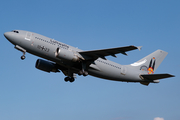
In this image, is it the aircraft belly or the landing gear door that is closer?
the aircraft belly

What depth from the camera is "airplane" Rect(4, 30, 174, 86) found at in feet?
89.9

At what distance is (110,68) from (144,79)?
5.60 meters

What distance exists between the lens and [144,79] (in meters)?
33.0

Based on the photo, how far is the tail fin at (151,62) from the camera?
35.1m

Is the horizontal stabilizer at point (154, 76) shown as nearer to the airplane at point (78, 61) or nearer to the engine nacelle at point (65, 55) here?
the airplane at point (78, 61)

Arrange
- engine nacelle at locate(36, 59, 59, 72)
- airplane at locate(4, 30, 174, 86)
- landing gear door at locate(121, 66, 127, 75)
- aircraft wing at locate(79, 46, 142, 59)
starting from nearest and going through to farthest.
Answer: aircraft wing at locate(79, 46, 142, 59) → airplane at locate(4, 30, 174, 86) → landing gear door at locate(121, 66, 127, 75) → engine nacelle at locate(36, 59, 59, 72)

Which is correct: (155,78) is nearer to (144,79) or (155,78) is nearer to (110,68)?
(144,79)

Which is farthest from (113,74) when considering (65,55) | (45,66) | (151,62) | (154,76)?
(45,66)

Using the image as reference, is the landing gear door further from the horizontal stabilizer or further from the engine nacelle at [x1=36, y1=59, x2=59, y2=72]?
the engine nacelle at [x1=36, y1=59, x2=59, y2=72]

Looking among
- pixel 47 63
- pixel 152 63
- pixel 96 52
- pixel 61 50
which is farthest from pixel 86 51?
pixel 152 63

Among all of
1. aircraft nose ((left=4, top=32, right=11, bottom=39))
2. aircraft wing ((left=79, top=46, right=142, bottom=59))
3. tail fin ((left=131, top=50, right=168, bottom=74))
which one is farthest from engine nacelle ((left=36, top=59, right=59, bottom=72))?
tail fin ((left=131, top=50, right=168, bottom=74))

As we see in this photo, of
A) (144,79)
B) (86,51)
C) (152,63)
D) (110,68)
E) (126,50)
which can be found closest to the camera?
(126,50)

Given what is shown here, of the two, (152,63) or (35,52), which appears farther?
(152,63)

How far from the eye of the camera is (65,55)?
2773 cm
